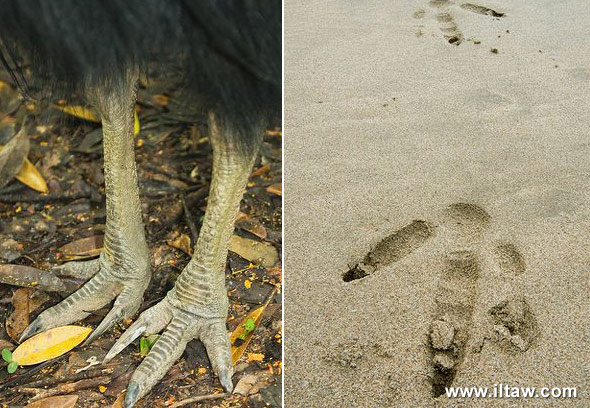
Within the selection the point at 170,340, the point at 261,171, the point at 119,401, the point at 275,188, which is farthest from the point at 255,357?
the point at 261,171

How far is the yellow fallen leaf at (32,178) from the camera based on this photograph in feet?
6.89

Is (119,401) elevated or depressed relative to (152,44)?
depressed

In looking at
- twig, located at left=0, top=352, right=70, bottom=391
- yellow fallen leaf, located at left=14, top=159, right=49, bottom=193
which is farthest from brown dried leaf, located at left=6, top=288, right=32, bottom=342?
yellow fallen leaf, located at left=14, top=159, right=49, bottom=193

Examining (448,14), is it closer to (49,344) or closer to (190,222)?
(190,222)

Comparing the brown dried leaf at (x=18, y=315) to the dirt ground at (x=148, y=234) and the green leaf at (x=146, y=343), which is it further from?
the green leaf at (x=146, y=343)

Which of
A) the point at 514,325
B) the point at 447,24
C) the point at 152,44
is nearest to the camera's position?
the point at 152,44

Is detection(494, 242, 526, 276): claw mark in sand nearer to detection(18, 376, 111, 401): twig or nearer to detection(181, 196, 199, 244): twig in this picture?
detection(181, 196, 199, 244): twig

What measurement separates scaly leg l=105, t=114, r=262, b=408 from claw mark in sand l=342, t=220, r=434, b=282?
282 mm

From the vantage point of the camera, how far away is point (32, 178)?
6.92 feet

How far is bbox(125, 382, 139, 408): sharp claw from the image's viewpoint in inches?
57.8

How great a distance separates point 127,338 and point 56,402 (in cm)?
20

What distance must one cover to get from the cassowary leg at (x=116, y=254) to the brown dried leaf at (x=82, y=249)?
0.08m

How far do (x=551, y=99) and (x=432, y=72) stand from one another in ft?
1.23

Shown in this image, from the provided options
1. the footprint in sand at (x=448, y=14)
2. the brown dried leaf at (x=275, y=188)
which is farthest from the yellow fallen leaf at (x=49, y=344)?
the footprint in sand at (x=448, y=14)
